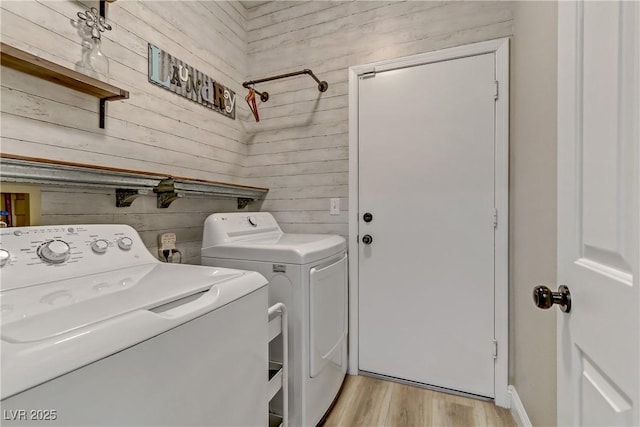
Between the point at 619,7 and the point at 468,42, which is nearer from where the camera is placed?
the point at 619,7

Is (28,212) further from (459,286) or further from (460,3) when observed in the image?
(460,3)

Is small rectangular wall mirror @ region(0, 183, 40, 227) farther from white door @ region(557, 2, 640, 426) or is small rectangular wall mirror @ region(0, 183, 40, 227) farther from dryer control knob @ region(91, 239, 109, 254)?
white door @ region(557, 2, 640, 426)

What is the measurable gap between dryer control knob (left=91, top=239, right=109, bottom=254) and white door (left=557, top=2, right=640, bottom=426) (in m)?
1.43

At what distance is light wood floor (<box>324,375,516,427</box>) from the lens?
1628 millimetres

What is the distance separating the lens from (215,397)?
0.81 metres

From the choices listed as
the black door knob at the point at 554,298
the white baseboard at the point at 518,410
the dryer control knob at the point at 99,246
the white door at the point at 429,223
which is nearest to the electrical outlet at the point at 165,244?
the dryer control knob at the point at 99,246

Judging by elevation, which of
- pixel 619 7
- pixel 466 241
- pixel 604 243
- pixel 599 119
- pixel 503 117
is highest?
pixel 503 117

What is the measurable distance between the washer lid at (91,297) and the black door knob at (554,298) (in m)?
0.80

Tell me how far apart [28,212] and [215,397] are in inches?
40.5

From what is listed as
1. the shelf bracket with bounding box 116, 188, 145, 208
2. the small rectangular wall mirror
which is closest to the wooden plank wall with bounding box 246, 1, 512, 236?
the shelf bracket with bounding box 116, 188, 145, 208

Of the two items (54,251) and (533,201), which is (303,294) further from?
(533,201)

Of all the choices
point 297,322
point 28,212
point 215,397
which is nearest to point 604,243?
point 215,397

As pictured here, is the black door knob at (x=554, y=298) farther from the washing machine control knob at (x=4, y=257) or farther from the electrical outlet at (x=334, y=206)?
the electrical outlet at (x=334, y=206)

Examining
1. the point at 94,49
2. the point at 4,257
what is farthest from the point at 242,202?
the point at 4,257
